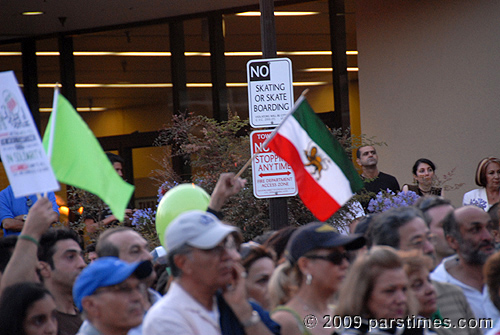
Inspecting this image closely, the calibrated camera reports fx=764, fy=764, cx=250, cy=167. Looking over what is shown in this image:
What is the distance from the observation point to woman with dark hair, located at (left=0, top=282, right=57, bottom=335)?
437 cm

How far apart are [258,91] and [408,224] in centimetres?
298

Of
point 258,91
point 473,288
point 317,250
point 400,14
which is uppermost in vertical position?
point 400,14

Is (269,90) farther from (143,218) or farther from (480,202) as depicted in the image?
(480,202)

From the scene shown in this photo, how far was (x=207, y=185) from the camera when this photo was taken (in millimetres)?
8305

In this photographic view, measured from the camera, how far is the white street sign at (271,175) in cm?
765

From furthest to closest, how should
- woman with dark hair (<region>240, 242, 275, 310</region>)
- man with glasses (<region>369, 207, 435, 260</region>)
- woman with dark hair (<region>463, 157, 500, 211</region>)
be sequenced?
woman with dark hair (<region>463, 157, 500, 211</region>)
man with glasses (<region>369, 207, 435, 260</region>)
woman with dark hair (<region>240, 242, 275, 310</region>)

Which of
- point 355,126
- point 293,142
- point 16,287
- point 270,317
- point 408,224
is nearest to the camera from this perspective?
point 270,317

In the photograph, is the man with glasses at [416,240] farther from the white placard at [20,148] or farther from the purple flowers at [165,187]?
the purple flowers at [165,187]

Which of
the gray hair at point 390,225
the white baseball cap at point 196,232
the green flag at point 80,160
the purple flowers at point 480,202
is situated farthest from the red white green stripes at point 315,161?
the purple flowers at point 480,202

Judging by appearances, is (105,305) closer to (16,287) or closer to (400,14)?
(16,287)

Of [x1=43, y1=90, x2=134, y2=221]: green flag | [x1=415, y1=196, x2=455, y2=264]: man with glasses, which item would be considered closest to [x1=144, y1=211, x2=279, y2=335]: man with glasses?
[x1=43, y1=90, x2=134, y2=221]: green flag

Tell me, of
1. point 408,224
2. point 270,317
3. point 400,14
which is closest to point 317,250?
point 270,317

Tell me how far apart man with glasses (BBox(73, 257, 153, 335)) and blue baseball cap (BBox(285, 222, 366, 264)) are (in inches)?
35.4

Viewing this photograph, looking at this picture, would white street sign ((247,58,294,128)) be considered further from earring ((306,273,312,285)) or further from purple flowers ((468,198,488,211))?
earring ((306,273,312,285))
